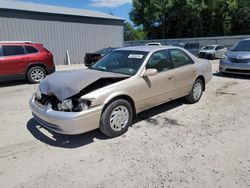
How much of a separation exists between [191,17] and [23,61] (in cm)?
3639

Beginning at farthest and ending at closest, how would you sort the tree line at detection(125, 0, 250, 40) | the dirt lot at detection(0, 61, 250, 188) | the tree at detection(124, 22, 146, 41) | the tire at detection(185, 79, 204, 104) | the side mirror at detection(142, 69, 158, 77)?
the tree at detection(124, 22, 146, 41) < the tree line at detection(125, 0, 250, 40) < the tire at detection(185, 79, 204, 104) < the side mirror at detection(142, 69, 158, 77) < the dirt lot at detection(0, 61, 250, 188)

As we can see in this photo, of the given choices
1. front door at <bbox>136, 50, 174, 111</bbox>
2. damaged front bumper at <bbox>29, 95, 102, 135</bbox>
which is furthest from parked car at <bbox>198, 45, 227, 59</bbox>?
damaged front bumper at <bbox>29, 95, 102, 135</bbox>

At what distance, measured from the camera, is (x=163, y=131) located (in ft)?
14.7

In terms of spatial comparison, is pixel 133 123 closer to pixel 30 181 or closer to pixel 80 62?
pixel 30 181

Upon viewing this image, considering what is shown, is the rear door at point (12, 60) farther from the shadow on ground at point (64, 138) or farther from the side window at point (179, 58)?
the side window at point (179, 58)

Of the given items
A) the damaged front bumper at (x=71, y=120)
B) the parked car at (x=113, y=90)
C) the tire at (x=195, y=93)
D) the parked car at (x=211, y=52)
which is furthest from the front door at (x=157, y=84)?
the parked car at (x=211, y=52)

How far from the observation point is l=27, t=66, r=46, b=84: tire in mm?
9242

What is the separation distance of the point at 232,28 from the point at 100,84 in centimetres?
4188

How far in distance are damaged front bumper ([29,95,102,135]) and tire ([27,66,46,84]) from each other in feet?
19.1

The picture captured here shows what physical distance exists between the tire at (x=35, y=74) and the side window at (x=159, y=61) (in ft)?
19.8

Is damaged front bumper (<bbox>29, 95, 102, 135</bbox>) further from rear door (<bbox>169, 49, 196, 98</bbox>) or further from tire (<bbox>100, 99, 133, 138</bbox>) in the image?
rear door (<bbox>169, 49, 196, 98</bbox>)

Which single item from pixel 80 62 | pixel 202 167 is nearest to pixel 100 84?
pixel 202 167

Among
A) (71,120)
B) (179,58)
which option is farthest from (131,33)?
(71,120)

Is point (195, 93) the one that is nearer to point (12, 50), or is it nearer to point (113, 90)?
point (113, 90)
